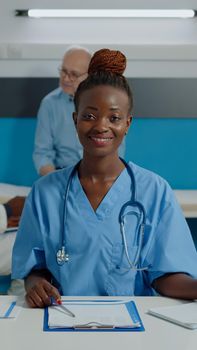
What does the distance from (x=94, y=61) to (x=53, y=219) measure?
0.40 meters

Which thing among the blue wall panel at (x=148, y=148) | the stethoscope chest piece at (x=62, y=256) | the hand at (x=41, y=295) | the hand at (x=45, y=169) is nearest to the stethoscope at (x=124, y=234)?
the stethoscope chest piece at (x=62, y=256)

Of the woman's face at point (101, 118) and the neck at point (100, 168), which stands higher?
the woman's face at point (101, 118)

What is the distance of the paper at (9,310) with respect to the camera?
1.33m

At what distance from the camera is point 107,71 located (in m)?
1.61

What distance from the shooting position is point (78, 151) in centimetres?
356

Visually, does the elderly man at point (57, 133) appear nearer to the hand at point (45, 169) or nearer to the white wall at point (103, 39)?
the hand at point (45, 169)

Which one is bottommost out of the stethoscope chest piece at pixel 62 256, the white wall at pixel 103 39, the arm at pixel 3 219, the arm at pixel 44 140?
the arm at pixel 3 219

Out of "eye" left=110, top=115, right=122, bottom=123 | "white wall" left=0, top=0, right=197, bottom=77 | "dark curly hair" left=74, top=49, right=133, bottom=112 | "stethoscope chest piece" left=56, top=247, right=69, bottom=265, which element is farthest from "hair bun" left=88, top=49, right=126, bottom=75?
"white wall" left=0, top=0, right=197, bottom=77

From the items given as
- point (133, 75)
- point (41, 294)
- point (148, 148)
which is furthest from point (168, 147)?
point (41, 294)

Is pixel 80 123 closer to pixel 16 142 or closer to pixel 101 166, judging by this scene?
pixel 101 166

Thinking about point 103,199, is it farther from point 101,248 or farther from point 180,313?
point 180,313

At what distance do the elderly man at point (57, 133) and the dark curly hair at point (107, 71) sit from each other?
1.92 m

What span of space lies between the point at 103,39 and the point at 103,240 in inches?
96.1

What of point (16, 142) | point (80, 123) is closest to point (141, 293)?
point (80, 123)
